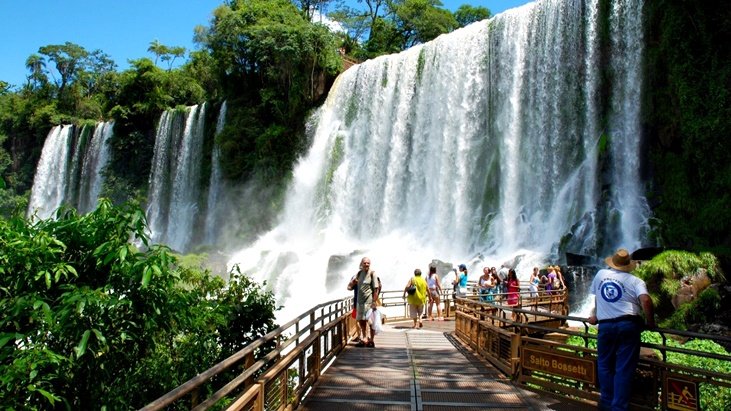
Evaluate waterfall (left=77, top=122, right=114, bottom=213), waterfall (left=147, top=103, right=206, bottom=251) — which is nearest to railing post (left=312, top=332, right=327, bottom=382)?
waterfall (left=147, top=103, right=206, bottom=251)

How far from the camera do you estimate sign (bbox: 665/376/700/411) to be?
4965mm

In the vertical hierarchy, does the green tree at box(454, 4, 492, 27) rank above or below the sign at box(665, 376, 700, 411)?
above

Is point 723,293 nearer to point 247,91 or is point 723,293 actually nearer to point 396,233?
point 396,233

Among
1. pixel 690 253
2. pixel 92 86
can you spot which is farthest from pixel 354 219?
pixel 92 86

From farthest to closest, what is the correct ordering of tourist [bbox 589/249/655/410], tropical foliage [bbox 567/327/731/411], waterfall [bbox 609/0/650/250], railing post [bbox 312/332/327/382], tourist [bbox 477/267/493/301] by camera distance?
waterfall [bbox 609/0/650/250] → tourist [bbox 477/267/493/301] → railing post [bbox 312/332/327/382] → tropical foliage [bbox 567/327/731/411] → tourist [bbox 589/249/655/410]

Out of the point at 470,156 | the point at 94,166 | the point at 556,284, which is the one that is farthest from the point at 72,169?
the point at 556,284

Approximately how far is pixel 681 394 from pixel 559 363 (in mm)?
1564

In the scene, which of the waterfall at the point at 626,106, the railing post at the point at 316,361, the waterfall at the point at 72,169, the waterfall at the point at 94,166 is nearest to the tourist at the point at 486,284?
the waterfall at the point at 626,106

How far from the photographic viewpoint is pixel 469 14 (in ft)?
197

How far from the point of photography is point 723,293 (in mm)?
15461

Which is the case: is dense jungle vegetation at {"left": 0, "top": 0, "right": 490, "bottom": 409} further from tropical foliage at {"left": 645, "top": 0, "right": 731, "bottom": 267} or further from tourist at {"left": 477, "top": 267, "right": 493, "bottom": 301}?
tropical foliage at {"left": 645, "top": 0, "right": 731, "bottom": 267}

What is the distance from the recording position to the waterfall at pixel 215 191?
4072cm

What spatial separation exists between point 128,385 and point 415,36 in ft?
171

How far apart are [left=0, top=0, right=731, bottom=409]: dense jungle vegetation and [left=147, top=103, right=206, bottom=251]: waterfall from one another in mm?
3134
